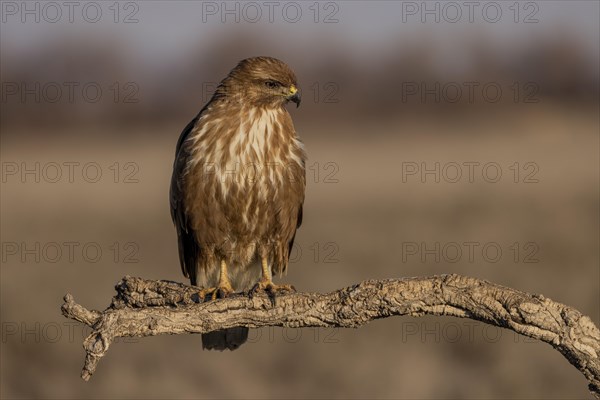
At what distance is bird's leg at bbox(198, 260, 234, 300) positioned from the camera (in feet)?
22.0

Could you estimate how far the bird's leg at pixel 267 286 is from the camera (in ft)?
20.4

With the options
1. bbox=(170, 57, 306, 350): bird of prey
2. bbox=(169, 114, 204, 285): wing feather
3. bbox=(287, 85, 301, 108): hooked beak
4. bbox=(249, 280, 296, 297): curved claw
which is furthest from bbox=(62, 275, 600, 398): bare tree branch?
bbox=(287, 85, 301, 108): hooked beak

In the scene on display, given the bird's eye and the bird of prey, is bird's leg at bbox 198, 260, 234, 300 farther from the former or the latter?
the bird's eye

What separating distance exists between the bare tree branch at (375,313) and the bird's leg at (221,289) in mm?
762

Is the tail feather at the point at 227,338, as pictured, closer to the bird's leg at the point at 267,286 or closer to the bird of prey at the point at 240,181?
the bird of prey at the point at 240,181

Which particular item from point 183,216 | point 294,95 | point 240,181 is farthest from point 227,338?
Result: point 294,95

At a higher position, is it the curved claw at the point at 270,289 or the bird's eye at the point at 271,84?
the bird's eye at the point at 271,84

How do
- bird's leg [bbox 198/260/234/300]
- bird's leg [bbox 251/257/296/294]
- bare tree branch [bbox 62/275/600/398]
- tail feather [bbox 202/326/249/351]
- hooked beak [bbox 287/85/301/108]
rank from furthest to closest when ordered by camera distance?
tail feather [bbox 202/326/249/351], hooked beak [bbox 287/85/301/108], bird's leg [bbox 198/260/234/300], bird's leg [bbox 251/257/296/294], bare tree branch [bbox 62/275/600/398]

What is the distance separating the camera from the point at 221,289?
699 cm

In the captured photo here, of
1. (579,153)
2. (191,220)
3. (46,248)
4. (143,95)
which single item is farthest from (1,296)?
(143,95)

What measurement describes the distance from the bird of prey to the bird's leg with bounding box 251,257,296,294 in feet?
0.04

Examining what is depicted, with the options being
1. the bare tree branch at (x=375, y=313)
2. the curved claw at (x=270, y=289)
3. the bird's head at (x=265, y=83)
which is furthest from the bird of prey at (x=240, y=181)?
the bare tree branch at (x=375, y=313)

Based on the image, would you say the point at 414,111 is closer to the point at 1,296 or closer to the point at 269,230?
the point at 1,296

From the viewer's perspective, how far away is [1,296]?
14.0m
